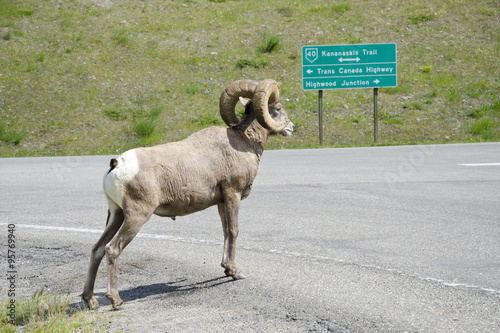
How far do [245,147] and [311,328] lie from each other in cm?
213

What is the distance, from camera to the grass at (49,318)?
480 cm

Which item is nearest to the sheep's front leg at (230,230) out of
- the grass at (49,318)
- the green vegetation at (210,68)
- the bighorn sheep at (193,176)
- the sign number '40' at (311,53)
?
the bighorn sheep at (193,176)

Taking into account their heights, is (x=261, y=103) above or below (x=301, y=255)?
above

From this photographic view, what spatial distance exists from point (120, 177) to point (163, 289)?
1.54m

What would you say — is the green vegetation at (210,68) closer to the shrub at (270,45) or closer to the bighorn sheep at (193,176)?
the shrub at (270,45)

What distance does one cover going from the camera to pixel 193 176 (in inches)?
222

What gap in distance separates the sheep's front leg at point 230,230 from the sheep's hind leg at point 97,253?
45.0 inches

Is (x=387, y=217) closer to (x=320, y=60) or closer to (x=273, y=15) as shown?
(x=320, y=60)

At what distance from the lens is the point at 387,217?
9.34m

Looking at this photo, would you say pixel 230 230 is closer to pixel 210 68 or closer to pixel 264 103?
pixel 264 103

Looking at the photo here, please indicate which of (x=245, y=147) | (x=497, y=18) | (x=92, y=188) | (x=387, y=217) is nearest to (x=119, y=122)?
(x=92, y=188)

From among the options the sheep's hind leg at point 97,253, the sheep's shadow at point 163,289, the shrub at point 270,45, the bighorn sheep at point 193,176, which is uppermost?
the shrub at point 270,45

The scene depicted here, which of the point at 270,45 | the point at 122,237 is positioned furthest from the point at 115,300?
the point at 270,45

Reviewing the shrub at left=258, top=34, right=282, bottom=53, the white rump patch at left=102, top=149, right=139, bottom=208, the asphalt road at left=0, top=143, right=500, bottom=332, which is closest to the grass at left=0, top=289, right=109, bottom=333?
the asphalt road at left=0, top=143, right=500, bottom=332
